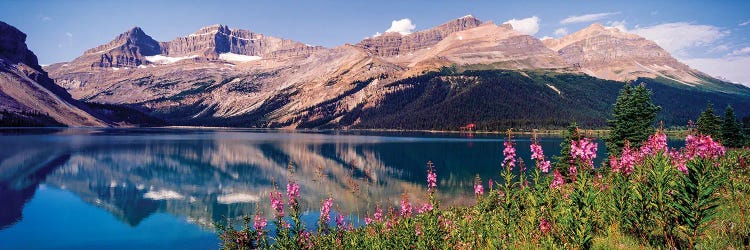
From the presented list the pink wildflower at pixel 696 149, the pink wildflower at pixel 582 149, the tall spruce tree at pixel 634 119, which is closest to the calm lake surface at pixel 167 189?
the pink wildflower at pixel 582 149

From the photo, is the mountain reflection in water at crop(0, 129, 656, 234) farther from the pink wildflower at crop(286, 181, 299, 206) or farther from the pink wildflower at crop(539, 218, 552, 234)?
the pink wildflower at crop(539, 218, 552, 234)

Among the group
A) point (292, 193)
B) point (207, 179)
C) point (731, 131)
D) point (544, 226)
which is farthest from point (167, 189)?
point (731, 131)

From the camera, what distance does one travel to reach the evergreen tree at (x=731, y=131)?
7262 centimetres

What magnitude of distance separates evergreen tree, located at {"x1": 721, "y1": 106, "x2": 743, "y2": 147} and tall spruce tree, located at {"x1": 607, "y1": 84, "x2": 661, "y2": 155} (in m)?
28.8

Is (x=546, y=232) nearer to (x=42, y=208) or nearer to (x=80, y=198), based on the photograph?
(x=42, y=208)

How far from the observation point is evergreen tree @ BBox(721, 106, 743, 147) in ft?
238

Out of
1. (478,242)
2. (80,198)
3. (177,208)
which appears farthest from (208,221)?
(478,242)

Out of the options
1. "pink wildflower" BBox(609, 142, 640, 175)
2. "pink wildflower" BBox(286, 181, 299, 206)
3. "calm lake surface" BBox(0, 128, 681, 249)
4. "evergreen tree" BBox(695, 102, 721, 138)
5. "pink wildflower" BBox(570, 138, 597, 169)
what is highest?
"evergreen tree" BBox(695, 102, 721, 138)

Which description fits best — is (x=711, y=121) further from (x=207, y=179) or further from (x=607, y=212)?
(x=207, y=179)

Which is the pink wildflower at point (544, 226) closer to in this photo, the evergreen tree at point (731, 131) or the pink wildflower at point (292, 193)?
the pink wildflower at point (292, 193)

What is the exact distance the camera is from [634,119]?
5450 centimetres

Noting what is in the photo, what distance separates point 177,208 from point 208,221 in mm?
8964

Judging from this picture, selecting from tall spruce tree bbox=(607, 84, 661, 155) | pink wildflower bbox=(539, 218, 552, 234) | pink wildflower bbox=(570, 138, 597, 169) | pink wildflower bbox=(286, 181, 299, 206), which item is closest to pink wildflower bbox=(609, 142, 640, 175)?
pink wildflower bbox=(570, 138, 597, 169)

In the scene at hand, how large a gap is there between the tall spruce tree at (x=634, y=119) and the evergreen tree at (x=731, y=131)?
94.6 ft
